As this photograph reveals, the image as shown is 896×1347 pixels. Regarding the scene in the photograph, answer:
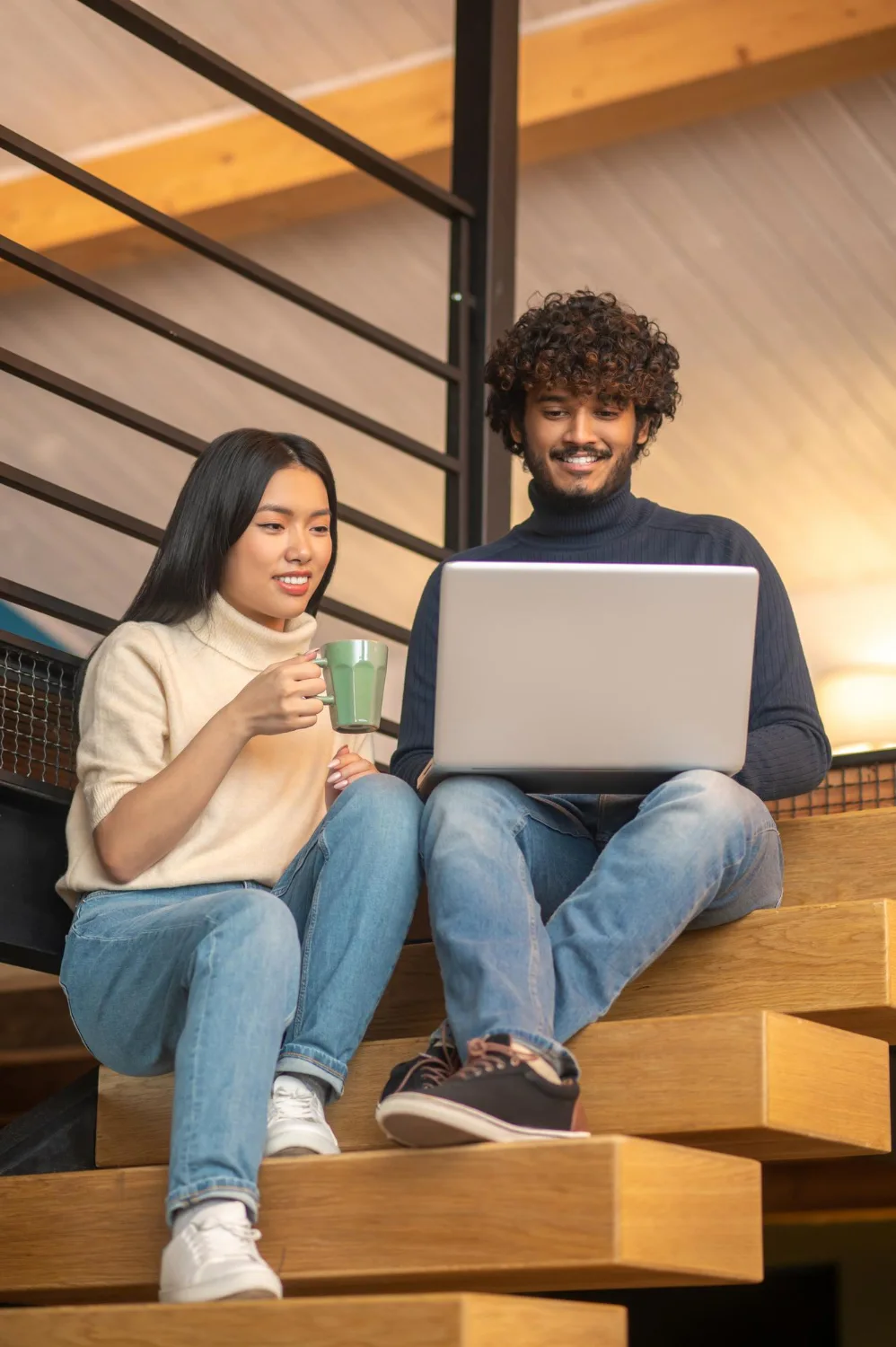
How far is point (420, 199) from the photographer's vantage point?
9.86ft

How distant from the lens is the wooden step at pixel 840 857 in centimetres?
213

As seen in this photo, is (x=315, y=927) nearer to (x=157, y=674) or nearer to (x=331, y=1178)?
(x=331, y=1178)

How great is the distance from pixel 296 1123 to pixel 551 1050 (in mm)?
287

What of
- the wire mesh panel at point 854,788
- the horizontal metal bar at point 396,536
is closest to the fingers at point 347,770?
the horizontal metal bar at point 396,536

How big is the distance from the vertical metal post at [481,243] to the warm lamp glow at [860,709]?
86.4 inches

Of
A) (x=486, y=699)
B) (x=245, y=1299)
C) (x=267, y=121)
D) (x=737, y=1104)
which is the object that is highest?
(x=267, y=121)

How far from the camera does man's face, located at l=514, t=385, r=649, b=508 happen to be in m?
2.13

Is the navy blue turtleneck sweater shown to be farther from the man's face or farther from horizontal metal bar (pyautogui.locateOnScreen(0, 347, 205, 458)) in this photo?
horizontal metal bar (pyautogui.locateOnScreen(0, 347, 205, 458))

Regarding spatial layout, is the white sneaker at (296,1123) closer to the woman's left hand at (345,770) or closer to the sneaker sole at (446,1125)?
the sneaker sole at (446,1125)

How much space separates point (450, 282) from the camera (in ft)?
9.94

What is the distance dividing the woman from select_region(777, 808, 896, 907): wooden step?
578mm

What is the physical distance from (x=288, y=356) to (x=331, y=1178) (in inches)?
139

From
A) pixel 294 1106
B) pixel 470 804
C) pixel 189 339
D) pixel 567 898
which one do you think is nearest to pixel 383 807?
pixel 470 804

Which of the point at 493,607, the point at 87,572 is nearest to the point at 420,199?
the point at 493,607
